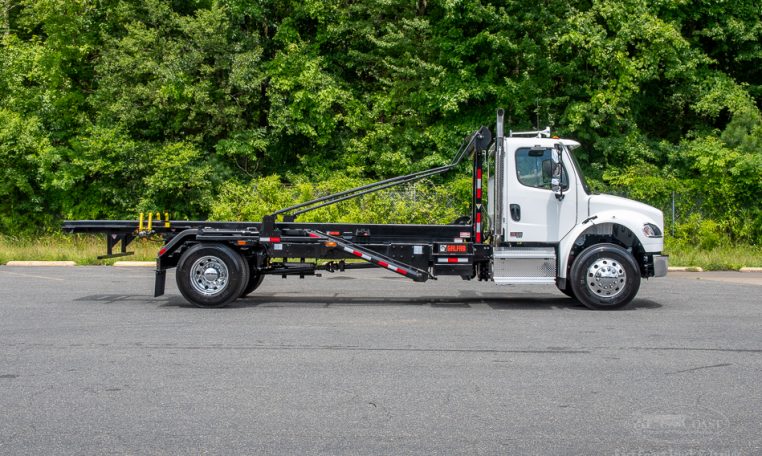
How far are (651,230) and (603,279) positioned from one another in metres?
1.14

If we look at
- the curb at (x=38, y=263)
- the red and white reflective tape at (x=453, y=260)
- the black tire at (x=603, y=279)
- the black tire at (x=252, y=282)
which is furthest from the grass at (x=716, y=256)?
the curb at (x=38, y=263)

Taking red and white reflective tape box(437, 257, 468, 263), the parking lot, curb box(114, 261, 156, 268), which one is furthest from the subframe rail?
curb box(114, 261, 156, 268)

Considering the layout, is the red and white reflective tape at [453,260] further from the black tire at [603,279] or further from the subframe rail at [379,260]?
the black tire at [603,279]

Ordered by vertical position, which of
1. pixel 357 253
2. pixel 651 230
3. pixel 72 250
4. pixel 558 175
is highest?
pixel 558 175

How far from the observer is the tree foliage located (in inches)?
1115

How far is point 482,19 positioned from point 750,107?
9898 millimetres

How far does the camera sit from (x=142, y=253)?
22438mm

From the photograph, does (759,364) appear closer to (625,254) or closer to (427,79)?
(625,254)

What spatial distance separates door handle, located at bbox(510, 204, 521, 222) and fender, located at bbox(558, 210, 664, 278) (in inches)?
29.8

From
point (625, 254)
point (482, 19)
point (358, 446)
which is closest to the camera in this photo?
point (358, 446)

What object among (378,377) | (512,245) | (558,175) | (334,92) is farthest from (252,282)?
(334,92)

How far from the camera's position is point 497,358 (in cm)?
856

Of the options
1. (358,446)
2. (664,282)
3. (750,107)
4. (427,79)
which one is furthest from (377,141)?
(358,446)

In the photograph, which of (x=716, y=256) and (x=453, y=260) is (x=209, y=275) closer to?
(x=453, y=260)
